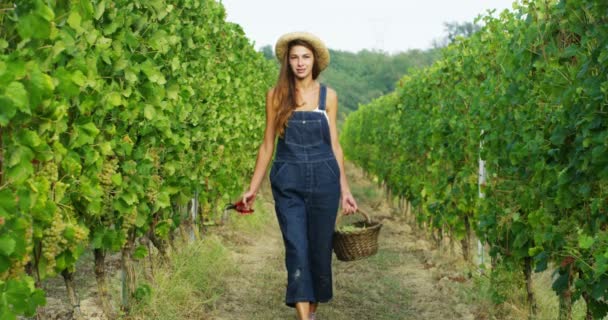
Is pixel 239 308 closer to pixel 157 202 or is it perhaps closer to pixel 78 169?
pixel 157 202

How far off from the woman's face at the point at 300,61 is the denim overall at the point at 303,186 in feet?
0.55

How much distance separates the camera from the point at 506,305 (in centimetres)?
559

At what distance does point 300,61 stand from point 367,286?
116 inches

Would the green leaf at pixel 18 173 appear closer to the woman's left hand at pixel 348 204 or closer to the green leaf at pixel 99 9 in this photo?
the green leaf at pixel 99 9

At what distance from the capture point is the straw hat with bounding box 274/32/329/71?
186 inches

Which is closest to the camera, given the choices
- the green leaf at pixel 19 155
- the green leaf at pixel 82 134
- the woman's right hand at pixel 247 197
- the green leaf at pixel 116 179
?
the green leaf at pixel 19 155

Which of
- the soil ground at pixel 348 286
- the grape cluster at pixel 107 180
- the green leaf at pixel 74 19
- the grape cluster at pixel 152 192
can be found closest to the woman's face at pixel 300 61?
the grape cluster at pixel 152 192

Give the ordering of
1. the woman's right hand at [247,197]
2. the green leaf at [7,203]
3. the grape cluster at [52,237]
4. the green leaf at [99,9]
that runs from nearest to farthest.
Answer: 1. the green leaf at [7,203]
2. the grape cluster at [52,237]
3. the green leaf at [99,9]
4. the woman's right hand at [247,197]

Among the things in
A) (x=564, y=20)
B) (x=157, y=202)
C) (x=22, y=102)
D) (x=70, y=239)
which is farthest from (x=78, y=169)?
(x=564, y=20)

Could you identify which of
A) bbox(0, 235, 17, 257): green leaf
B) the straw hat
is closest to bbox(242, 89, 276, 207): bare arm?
the straw hat

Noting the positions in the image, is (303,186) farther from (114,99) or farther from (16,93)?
(16,93)

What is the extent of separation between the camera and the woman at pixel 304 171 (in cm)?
453

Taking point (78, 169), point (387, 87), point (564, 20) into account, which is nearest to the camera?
point (78, 169)

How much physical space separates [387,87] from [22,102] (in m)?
85.8
